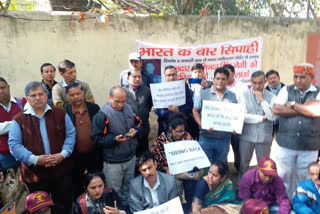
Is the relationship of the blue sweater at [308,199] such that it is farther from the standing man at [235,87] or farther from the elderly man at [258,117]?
the standing man at [235,87]

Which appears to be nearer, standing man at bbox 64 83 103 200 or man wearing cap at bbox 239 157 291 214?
man wearing cap at bbox 239 157 291 214

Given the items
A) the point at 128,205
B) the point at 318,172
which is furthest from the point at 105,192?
the point at 318,172

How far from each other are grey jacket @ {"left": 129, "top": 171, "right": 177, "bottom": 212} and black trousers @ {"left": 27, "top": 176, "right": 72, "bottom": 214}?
78cm

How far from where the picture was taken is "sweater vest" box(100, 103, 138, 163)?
331cm

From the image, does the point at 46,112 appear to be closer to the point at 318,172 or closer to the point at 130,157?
the point at 130,157

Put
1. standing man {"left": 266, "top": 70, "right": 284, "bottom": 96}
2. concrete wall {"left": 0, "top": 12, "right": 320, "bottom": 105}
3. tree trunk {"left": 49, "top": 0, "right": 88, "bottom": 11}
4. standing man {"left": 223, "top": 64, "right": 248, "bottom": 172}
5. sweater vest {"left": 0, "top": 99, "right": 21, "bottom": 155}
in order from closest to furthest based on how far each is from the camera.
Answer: sweater vest {"left": 0, "top": 99, "right": 21, "bottom": 155}, standing man {"left": 223, "top": 64, "right": 248, "bottom": 172}, standing man {"left": 266, "top": 70, "right": 284, "bottom": 96}, concrete wall {"left": 0, "top": 12, "right": 320, "bottom": 105}, tree trunk {"left": 49, "top": 0, "right": 88, "bottom": 11}

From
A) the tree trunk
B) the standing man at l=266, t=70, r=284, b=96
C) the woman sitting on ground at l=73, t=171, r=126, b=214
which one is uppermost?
the tree trunk

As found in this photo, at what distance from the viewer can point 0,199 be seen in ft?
9.91

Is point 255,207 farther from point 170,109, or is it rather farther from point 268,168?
point 170,109

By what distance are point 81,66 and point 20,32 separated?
1137 mm

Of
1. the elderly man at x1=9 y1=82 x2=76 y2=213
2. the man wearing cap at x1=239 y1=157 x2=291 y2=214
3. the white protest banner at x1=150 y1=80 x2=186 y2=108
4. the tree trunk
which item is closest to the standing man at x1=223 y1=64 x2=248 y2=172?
the white protest banner at x1=150 y1=80 x2=186 y2=108

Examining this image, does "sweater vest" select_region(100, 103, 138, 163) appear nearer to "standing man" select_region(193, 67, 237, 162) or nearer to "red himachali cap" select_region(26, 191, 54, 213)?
"red himachali cap" select_region(26, 191, 54, 213)

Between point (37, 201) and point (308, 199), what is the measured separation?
296 centimetres

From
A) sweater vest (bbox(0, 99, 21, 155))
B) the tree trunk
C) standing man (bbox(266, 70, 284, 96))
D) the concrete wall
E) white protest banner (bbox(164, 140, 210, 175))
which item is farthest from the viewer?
the tree trunk
